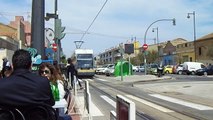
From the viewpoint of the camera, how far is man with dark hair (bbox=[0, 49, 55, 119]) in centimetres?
420

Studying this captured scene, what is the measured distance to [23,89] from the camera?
13.8ft

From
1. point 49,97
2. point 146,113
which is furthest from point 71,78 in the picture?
point 49,97

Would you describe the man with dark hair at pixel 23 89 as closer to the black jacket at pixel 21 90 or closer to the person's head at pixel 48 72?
the black jacket at pixel 21 90

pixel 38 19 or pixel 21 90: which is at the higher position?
pixel 38 19

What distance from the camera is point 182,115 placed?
13.4 m

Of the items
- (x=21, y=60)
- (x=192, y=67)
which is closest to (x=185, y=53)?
(x=192, y=67)

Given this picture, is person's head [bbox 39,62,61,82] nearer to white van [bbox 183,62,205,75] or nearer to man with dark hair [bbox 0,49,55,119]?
man with dark hair [bbox 0,49,55,119]

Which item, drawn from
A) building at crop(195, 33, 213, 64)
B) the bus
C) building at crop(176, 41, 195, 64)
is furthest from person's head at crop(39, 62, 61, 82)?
building at crop(176, 41, 195, 64)

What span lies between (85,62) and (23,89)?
43262mm

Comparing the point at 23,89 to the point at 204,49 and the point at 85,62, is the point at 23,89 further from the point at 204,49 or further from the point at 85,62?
the point at 204,49

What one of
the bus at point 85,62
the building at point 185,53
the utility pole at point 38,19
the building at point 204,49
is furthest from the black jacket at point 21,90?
the building at point 185,53

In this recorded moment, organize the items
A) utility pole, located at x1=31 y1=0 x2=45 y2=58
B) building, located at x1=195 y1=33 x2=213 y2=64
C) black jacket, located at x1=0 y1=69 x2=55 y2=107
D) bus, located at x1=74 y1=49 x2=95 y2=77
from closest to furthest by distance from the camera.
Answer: black jacket, located at x1=0 y1=69 x2=55 y2=107
utility pole, located at x1=31 y1=0 x2=45 y2=58
bus, located at x1=74 y1=49 x2=95 y2=77
building, located at x1=195 y1=33 x2=213 y2=64

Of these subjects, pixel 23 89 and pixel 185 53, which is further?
pixel 185 53

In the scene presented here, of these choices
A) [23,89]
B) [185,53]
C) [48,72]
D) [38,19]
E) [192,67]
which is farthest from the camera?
[185,53]
